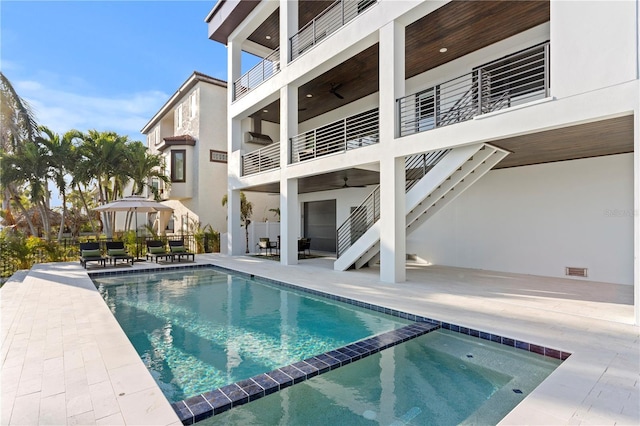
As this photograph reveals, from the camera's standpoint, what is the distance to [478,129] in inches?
286

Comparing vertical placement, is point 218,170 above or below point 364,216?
above

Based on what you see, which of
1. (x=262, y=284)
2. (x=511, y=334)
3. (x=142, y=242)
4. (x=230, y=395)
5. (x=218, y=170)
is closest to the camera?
(x=230, y=395)

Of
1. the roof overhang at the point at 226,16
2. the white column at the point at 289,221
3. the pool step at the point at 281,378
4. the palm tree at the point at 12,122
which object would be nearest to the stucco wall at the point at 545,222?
the white column at the point at 289,221

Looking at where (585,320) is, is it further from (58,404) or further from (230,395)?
(58,404)

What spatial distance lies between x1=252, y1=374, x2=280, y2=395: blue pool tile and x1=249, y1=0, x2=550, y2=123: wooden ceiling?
9376 mm

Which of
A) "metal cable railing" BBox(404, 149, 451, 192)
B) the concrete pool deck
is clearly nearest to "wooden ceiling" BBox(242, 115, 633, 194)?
"metal cable railing" BBox(404, 149, 451, 192)

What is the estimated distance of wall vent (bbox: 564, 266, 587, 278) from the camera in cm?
920

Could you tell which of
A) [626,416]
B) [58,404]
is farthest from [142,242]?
[626,416]

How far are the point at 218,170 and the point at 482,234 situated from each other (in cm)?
1601

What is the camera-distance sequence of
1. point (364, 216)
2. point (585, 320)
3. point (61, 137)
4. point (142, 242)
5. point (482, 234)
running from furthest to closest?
point (61, 137), point (142, 242), point (364, 216), point (482, 234), point (585, 320)

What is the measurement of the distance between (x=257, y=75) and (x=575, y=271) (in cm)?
1446

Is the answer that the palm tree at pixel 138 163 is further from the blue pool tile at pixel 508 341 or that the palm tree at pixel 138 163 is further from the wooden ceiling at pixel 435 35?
the blue pool tile at pixel 508 341

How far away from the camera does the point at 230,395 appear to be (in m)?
3.46

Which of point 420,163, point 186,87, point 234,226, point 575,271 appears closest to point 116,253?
point 234,226
